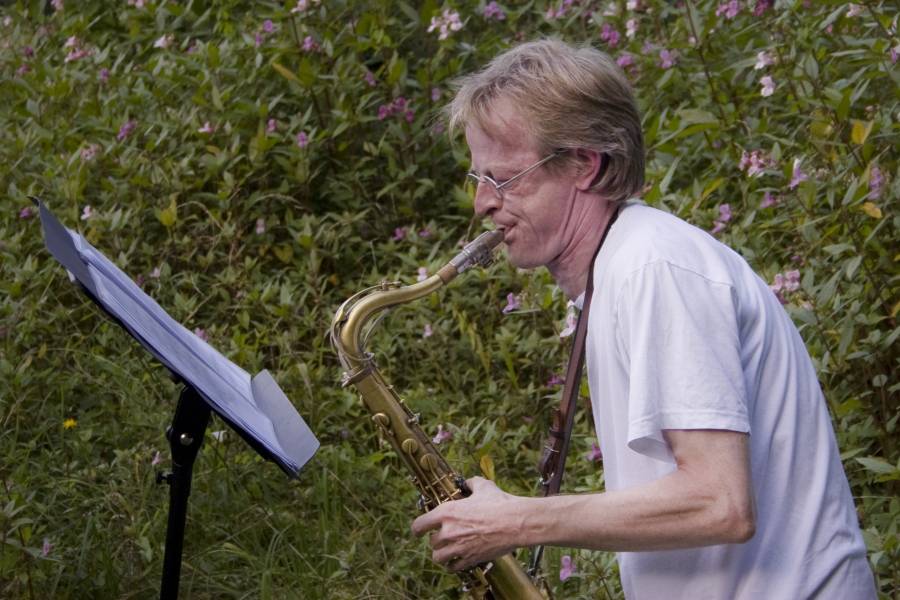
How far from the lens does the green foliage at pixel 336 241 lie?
11.8 ft

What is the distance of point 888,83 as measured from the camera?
4.21 meters

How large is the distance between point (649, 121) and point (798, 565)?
3.15 m

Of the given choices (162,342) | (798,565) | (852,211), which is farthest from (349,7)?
(798,565)

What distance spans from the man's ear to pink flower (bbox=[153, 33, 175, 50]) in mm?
4073

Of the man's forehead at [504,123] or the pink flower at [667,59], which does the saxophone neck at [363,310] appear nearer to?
the man's forehead at [504,123]

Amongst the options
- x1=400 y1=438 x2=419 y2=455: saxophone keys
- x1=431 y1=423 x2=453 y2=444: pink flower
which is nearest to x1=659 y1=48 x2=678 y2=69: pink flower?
x1=431 y1=423 x2=453 y2=444: pink flower

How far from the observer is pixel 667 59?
476cm

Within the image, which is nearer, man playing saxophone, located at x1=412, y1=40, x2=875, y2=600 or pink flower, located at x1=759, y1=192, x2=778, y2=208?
man playing saxophone, located at x1=412, y1=40, x2=875, y2=600

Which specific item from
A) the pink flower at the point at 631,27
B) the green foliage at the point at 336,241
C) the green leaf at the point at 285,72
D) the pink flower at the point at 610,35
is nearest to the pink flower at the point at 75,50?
the green foliage at the point at 336,241

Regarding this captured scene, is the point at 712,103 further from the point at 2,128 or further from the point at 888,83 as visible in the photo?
the point at 2,128

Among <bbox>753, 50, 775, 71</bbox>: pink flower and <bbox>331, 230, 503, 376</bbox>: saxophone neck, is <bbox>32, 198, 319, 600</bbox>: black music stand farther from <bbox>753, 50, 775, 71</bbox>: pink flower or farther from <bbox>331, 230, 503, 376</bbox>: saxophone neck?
<bbox>753, 50, 775, 71</bbox>: pink flower

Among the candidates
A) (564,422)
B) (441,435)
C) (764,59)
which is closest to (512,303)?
(441,435)

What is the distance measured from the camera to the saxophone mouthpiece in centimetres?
240

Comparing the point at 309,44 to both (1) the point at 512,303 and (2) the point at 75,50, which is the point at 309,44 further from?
(1) the point at 512,303
